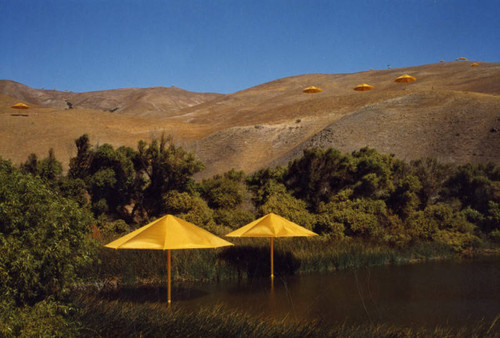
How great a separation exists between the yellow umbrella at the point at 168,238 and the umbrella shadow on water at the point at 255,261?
3.98 m

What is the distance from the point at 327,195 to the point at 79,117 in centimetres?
5014

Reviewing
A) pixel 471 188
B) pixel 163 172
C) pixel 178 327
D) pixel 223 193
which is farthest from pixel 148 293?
pixel 471 188

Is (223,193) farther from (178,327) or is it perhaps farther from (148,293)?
(178,327)

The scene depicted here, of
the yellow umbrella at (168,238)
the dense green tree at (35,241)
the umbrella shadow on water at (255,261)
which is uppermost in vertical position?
the dense green tree at (35,241)

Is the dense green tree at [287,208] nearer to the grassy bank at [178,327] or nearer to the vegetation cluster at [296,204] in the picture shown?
the vegetation cluster at [296,204]

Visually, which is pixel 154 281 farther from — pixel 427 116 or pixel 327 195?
pixel 427 116

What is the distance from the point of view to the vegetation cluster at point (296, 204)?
650 inches

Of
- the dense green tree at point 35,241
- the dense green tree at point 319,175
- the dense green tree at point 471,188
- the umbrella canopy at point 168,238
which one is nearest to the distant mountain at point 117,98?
the dense green tree at point 319,175

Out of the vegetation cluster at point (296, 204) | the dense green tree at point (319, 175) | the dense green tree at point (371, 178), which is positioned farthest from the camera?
the dense green tree at point (319, 175)

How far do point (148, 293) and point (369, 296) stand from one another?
6.19 m

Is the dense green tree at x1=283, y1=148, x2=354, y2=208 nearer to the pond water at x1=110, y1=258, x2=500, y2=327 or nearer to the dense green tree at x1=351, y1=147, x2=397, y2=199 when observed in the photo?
the dense green tree at x1=351, y1=147, x2=397, y2=199

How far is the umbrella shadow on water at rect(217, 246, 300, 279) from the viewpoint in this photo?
1594 centimetres

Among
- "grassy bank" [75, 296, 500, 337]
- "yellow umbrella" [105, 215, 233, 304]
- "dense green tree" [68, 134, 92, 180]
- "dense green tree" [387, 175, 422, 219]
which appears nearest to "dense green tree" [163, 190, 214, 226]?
"dense green tree" [68, 134, 92, 180]

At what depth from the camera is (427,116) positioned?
155 feet
